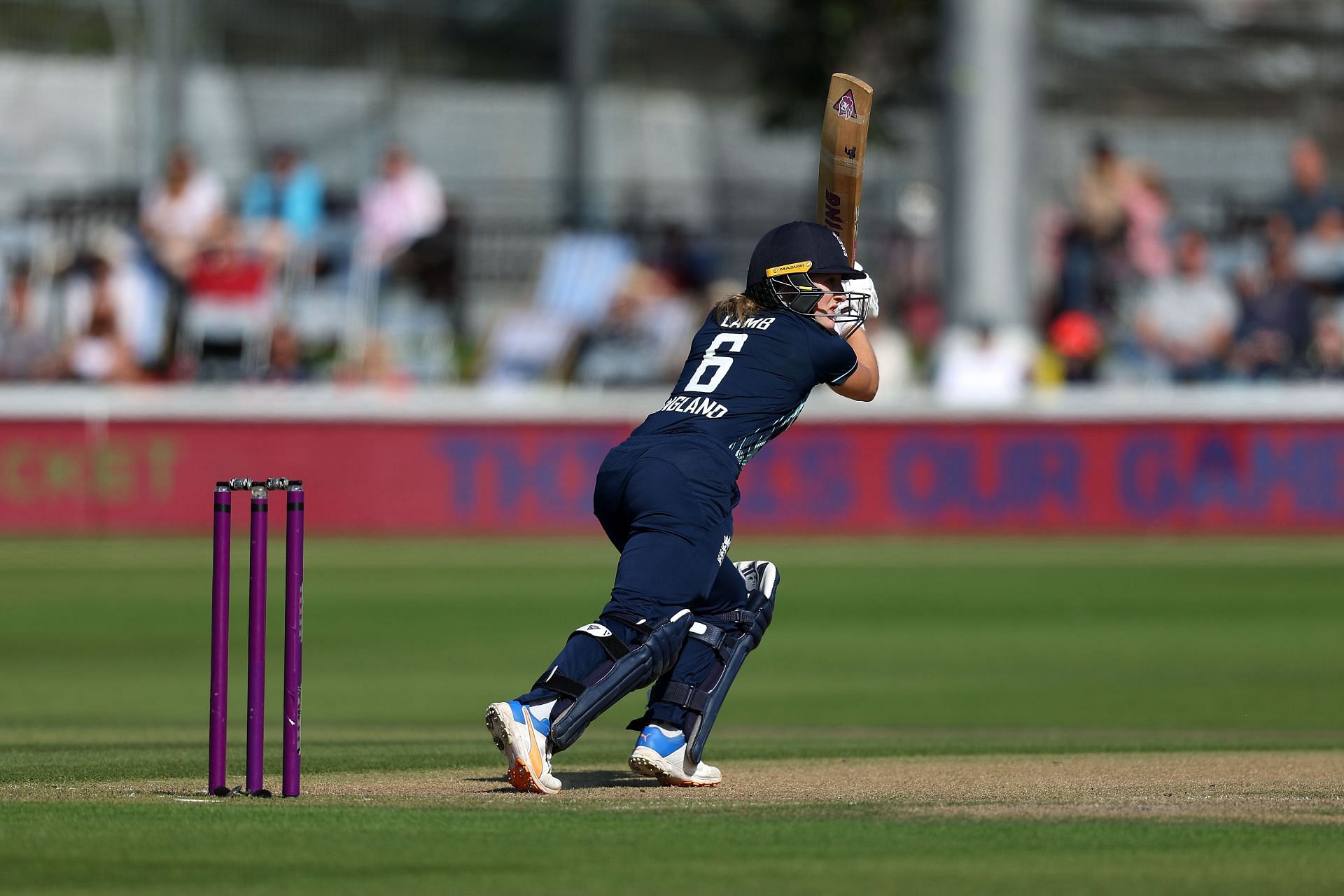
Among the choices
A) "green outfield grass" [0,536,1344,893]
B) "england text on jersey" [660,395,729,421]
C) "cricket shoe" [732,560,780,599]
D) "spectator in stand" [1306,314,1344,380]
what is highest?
"england text on jersey" [660,395,729,421]

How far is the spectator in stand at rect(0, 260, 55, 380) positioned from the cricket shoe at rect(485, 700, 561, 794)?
14862mm

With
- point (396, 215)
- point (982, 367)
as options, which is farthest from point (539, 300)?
point (982, 367)

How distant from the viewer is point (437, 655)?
13.5m

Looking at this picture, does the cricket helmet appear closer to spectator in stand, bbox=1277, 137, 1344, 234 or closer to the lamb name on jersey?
the lamb name on jersey

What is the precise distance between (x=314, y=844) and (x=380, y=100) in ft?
75.9

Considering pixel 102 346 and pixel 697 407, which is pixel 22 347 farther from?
pixel 697 407

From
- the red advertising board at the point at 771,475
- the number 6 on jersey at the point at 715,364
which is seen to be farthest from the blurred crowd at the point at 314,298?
the number 6 on jersey at the point at 715,364

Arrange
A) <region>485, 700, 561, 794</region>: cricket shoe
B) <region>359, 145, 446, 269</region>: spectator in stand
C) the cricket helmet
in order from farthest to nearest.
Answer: <region>359, 145, 446, 269</region>: spectator in stand → the cricket helmet → <region>485, 700, 561, 794</region>: cricket shoe

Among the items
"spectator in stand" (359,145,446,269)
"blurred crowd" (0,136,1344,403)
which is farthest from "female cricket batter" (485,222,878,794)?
"spectator in stand" (359,145,446,269)

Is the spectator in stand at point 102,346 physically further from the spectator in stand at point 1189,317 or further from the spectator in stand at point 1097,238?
the spectator in stand at point 1189,317

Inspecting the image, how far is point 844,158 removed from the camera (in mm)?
8477

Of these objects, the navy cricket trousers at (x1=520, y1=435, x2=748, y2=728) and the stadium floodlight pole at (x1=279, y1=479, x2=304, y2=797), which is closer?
the stadium floodlight pole at (x1=279, y1=479, x2=304, y2=797)

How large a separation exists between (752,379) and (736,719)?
400cm

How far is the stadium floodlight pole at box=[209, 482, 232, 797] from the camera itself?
689 cm
